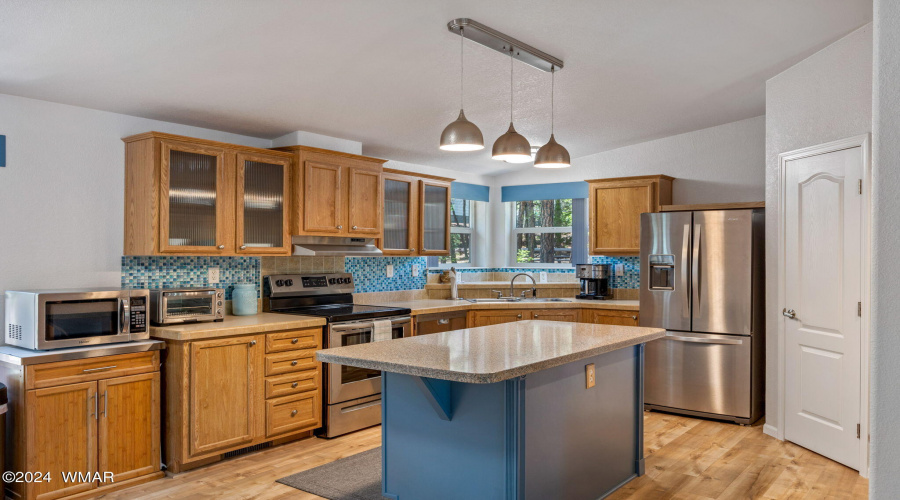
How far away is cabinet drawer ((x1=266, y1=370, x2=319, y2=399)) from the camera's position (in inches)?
163

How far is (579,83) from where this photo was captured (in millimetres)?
4016

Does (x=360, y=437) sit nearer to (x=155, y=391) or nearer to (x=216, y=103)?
(x=155, y=391)

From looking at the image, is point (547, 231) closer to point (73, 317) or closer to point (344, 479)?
point (344, 479)

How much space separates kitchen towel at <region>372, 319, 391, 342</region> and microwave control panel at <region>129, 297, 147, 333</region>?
1.63 meters

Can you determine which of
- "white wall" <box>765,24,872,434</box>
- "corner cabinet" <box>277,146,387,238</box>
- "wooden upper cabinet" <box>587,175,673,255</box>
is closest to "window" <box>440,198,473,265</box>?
"wooden upper cabinet" <box>587,175,673,255</box>

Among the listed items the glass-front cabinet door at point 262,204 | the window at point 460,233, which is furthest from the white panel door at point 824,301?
the glass-front cabinet door at point 262,204

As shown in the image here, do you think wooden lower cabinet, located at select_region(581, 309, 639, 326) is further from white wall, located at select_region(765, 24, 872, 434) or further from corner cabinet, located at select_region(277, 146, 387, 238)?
corner cabinet, located at select_region(277, 146, 387, 238)

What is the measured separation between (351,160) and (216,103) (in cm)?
128

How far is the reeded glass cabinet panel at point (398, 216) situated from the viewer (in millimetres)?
5500

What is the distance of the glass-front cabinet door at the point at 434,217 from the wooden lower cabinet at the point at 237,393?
1813mm

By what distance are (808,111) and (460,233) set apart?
3699 mm

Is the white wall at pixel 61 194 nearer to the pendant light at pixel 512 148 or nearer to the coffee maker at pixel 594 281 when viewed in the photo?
the pendant light at pixel 512 148

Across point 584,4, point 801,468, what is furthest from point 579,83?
point 801,468

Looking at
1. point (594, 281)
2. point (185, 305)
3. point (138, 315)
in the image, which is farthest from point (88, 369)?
point (594, 281)
